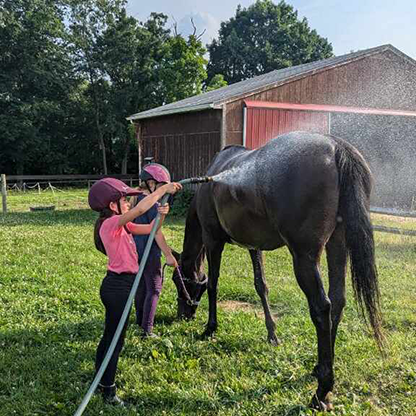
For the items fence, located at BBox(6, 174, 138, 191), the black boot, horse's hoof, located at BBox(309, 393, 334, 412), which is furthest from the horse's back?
fence, located at BBox(6, 174, 138, 191)

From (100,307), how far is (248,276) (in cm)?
235

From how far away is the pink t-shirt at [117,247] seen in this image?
122 inches

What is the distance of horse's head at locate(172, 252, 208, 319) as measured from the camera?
479 cm

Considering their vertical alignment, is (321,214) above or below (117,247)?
above

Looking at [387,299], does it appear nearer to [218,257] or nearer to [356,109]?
[218,257]

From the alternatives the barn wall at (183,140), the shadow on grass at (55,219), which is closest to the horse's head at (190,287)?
the shadow on grass at (55,219)

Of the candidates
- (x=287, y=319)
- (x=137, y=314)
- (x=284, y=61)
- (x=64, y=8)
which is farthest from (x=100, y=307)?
(x=284, y=61)

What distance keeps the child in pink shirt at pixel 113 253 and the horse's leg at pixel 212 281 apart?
52.1 inches

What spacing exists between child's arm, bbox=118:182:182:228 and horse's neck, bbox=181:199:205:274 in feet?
6.23

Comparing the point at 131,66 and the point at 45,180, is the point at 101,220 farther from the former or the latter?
the point at 131,66

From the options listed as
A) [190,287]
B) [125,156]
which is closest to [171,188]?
[190,287]

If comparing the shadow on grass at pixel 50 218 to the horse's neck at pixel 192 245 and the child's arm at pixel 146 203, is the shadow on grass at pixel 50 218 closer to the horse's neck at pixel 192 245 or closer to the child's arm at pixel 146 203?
the horse's neck at pixel 192 245

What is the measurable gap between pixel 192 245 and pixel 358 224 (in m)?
2.24

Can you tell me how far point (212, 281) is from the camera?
177 inches
